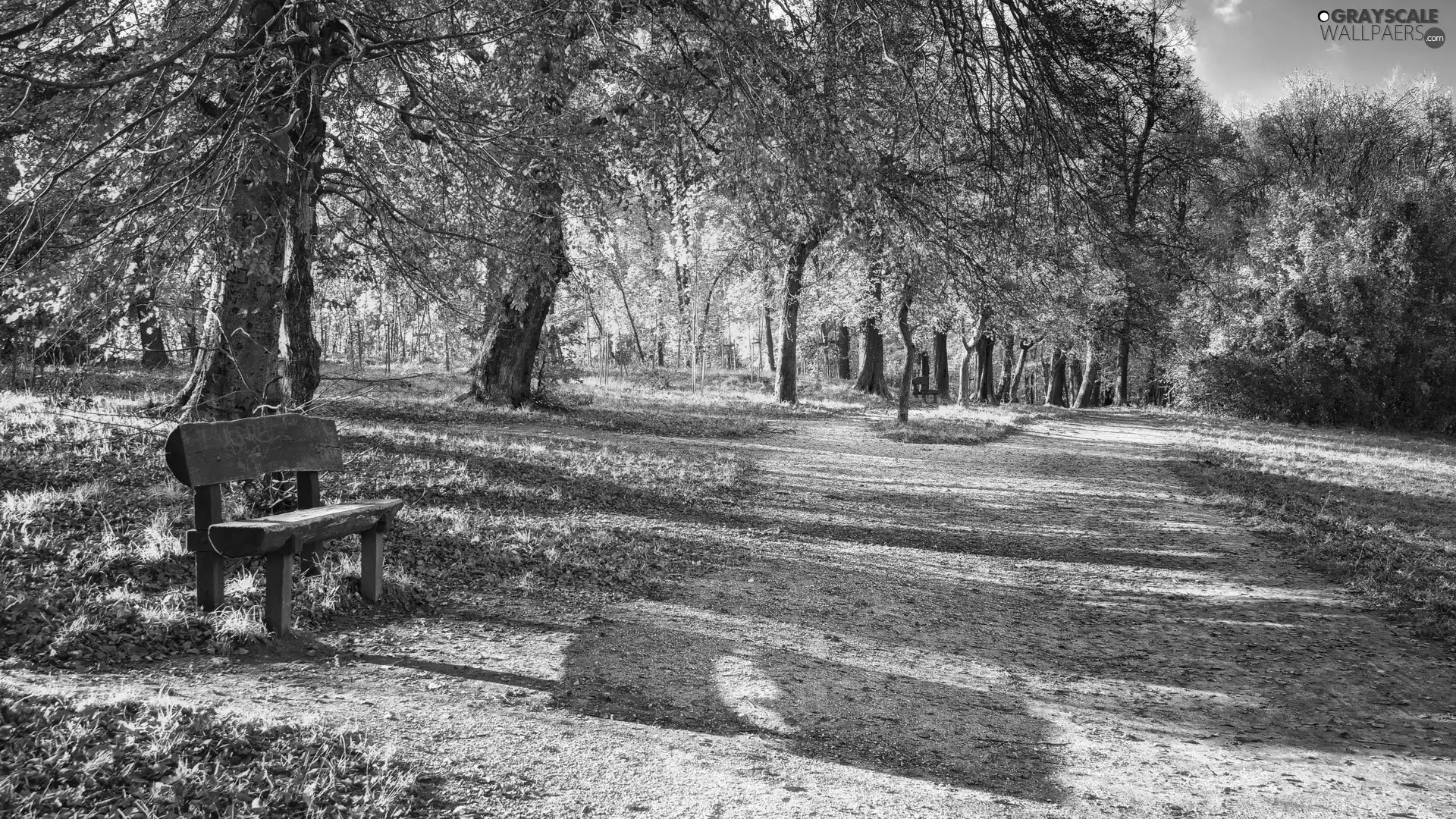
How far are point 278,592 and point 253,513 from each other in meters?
2.13

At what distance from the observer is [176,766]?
310 centimetres

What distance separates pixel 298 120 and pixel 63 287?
2.06 metres

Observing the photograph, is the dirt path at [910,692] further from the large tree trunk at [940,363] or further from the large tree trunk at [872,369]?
A: the large tree trunk at [940,363]

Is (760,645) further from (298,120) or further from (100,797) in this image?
(298,120)

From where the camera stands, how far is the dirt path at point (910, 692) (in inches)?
148

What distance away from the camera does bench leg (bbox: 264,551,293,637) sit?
4.70 m

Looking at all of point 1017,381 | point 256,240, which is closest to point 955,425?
point 256,240

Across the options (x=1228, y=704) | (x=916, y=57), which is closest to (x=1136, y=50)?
(x=916, y=57)

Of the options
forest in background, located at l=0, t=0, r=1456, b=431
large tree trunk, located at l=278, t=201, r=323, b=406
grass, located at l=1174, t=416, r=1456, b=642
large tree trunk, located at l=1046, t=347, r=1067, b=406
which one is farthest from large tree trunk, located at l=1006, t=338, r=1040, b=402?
large tree trunk, located at l=278, t=201, r=323, b=406

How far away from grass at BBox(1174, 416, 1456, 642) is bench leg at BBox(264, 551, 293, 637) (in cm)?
789

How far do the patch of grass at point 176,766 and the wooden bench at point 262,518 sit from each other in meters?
1.15

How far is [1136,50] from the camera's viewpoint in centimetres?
548

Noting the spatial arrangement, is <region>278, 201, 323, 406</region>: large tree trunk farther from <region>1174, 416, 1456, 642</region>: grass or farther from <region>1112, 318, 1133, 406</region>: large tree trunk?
<region>1112, 318, 1133, 406</region>: large tree trunk

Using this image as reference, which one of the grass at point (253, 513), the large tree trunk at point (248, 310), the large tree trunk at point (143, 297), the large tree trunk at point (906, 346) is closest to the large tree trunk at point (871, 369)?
the large tree trunk at point (906, 346)
